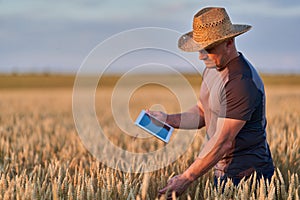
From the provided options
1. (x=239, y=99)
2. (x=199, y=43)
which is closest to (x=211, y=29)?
(x=199, y=43)

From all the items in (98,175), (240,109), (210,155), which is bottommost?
(98,175)

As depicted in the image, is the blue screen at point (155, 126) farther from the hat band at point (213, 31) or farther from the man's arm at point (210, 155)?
the hat band at point (213, 31)

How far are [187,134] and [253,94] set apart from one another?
3897mm

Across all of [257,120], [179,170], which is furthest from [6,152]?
[257,120]

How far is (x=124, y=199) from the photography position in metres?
2.85

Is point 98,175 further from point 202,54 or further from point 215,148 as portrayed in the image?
point 202,54

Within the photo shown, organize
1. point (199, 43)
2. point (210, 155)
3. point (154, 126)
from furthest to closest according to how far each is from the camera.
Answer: point (154, 126) < point (199, 43) < point (210, 155)

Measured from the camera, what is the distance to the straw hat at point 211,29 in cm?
301

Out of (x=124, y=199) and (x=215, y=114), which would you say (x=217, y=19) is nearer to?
(x=215, y=114)

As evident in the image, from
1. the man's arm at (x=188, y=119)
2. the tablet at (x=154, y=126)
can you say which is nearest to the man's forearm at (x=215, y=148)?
the tablet at (x=154, y=126)

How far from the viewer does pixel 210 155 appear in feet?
9.67

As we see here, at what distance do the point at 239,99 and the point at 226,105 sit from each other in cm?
10

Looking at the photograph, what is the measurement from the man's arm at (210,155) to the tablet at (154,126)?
42 centimetres

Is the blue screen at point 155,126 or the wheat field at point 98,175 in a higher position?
the blue screen at point 155,126
